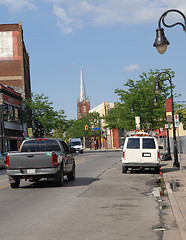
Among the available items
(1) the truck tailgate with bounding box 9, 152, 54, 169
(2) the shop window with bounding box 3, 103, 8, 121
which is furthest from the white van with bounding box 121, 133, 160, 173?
(2) the shop window with bounding box 3, 103, 8, 121

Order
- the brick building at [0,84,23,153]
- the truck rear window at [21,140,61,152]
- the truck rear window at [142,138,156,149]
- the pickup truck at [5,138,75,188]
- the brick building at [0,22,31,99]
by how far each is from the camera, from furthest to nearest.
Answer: the brick building at [0,22,31,99] < the brick building at [0,84,23,153] < the truck rear window at [142,138,156,149] < the truck rear window at [21,140,61,152] < the pickup truck at [5,138,75,188]

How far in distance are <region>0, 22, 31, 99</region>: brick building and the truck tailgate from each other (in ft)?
191

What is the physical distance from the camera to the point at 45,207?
430 inches

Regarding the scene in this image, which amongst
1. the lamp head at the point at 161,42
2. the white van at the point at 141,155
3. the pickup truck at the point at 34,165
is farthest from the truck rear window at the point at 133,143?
the lamp head at the point at 161,42

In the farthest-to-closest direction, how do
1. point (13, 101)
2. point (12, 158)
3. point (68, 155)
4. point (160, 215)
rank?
point (13, 101) < point (68, 155) < point (12, 158) < point (160, 215)

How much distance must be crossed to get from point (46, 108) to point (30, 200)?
176 feet

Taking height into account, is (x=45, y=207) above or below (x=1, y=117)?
below

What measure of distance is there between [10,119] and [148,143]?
42.2 m

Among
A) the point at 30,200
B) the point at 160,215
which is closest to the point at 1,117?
the point at 30,200

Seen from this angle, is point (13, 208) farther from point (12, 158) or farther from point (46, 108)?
point (46, 108)

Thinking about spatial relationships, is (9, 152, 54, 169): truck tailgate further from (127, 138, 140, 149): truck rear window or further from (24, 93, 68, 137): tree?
(24, 93, 68, 137): tree

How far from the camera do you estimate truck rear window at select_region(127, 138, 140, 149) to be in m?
21.9

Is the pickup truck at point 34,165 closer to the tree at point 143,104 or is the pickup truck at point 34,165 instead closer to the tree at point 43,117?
the tree at point 143,104

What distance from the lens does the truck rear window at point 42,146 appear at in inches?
688
